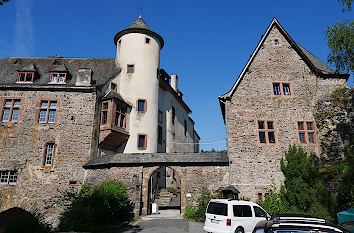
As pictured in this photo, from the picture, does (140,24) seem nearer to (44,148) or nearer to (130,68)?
(130,68)

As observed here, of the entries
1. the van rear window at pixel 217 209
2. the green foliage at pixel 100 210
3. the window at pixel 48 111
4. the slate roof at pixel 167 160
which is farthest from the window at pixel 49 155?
the van rear window at pixel 217 209

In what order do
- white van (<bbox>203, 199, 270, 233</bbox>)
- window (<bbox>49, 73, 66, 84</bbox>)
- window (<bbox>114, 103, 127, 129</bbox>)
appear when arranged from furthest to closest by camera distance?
window (<bbox>49, 73, 66, 84</bbox>) → window (<bbox>114, 103, 127, 129</bbox>) → white van (<bbox>203, 199, 270, 233</bbox>)

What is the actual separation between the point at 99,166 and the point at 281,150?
1377 centimetres

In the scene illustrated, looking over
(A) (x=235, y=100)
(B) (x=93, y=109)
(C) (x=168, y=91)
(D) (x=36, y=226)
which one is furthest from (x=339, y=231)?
(C) (x=168, y=91)

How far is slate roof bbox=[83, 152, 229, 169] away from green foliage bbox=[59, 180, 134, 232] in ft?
5.69

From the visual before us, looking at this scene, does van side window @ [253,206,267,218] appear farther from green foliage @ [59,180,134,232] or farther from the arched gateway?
green foliage @ [59,180,134,232]

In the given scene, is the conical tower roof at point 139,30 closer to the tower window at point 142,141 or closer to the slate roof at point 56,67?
the slate roof at point 56,67

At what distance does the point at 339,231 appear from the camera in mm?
4777

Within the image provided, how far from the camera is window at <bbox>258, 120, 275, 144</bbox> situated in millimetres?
18188

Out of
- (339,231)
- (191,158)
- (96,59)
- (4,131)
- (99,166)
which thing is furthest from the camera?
(96,59)

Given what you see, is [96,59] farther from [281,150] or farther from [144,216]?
[281,150]

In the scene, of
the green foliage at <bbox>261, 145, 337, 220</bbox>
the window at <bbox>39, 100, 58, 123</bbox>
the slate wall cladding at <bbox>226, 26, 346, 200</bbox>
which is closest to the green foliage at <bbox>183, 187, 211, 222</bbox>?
the slate wall cladding at <bbox>226, 26, 346, 200</bbox>

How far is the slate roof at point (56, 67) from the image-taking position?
23.8 metres

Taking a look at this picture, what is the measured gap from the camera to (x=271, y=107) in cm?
1892
